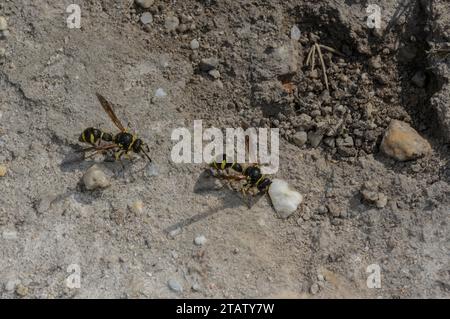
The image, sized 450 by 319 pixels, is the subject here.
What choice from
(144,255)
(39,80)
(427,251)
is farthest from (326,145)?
(39,80)

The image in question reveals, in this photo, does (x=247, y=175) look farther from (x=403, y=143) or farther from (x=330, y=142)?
(x=403, y=143)

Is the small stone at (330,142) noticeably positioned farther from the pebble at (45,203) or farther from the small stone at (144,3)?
the pebble at (45,203)

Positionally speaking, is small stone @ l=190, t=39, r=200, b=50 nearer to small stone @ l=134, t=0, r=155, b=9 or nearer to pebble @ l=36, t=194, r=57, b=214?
small stone @ l=134, t=0, r=155, b=9

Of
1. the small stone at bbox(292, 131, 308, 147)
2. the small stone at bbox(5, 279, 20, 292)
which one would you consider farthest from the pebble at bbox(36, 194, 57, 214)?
the small stone at bbox(292, 131, 308, 147)

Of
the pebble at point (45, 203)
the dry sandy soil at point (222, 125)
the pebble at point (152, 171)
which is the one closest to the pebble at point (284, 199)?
the dry sandy soil at point (222, 125)

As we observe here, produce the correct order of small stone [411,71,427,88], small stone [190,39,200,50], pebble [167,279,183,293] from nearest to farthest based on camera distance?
pebble [167,279,183,293] < small stone [411,71,427,88] < small stone [190,39,200,50]

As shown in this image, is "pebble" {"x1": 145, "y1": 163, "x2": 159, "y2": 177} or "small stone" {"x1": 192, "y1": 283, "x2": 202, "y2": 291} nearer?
"small stone" {"x1": 192, "y1": 283, "x2": 202, "y2": 291}

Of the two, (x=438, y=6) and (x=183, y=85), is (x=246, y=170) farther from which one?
(x=438, y=6)
